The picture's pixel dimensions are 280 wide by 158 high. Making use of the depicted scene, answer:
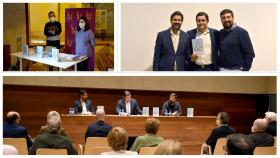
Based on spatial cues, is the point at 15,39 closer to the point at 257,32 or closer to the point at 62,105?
the point at 62,105

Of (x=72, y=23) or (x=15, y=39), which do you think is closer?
(x=72, y=23)

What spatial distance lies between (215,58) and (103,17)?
4.12 metres

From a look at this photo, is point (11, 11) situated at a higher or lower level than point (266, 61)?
higher

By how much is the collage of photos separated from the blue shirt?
2 cm

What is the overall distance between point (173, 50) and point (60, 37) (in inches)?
148

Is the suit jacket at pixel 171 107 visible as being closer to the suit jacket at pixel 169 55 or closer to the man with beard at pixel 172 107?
the man with beard at pixel 172 107

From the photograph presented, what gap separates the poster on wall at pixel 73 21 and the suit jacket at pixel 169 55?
2.49 m

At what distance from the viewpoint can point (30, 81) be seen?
1061cm

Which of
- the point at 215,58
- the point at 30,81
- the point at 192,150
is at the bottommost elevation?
the point at 192,150

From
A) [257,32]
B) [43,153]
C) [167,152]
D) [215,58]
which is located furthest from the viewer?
[257,32]

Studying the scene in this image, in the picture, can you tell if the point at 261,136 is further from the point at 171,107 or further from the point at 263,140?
the point at 171,107

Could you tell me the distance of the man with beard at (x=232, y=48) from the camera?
217 inches

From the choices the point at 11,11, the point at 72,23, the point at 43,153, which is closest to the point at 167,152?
the point at 43,153

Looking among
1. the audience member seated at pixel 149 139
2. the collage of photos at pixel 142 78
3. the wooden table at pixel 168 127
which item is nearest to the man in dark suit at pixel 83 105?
the collage of photos at pixel 142 78
